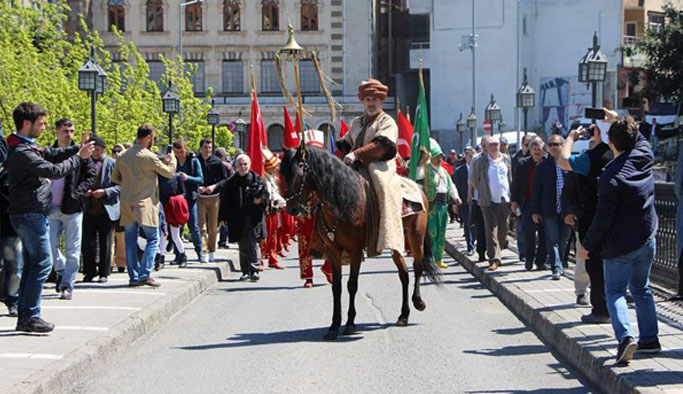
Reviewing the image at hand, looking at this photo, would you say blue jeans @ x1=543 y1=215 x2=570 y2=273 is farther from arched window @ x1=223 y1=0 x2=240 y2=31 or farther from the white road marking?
arched window @ x1=223 y1=0 x2=240 y2=31

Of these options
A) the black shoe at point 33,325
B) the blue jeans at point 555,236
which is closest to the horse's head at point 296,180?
the black shoe at point 33,325

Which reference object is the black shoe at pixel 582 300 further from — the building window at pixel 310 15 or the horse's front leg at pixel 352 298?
the building window at pixel 310 15

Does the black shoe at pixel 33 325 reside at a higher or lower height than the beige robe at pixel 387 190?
lower

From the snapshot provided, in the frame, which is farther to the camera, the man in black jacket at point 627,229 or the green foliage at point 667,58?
the green foliage at point 667,58

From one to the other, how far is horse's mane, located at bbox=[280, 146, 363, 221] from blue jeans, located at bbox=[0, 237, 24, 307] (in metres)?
3.04

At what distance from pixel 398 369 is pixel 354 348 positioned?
117 cm

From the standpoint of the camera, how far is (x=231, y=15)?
64.8 meters

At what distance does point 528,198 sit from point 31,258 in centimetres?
850

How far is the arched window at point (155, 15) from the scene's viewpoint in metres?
64.2

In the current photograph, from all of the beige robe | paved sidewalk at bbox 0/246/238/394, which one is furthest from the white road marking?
the beige robe

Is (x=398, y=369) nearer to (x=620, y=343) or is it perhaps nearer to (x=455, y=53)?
(x=620, y=343)

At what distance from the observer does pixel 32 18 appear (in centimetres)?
3225

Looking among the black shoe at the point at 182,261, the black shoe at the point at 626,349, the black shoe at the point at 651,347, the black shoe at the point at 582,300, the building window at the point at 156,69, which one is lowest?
the black shoe at the point at 182,261

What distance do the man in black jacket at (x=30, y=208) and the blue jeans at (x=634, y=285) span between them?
5.09 meters
